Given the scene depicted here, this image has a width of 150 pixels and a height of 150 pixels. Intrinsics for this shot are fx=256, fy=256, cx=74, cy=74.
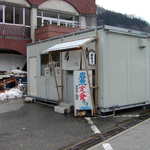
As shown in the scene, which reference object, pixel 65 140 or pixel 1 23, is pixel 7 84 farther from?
pixel 65 140

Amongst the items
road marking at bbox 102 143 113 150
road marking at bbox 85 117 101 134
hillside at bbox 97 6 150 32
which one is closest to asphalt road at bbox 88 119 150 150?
road marking at bbox 102 143 113 150

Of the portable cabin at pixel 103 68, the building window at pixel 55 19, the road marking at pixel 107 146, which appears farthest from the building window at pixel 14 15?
the road marking at pixel 107 146

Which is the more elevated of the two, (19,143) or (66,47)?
(66,47)

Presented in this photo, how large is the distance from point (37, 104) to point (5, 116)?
9.36 feet

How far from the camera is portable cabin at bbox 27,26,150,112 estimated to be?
27.7 feet

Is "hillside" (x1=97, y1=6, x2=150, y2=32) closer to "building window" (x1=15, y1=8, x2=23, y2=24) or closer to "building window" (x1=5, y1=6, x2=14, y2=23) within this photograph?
"building window" (x1=15, y1=8, x2=23, y2=24)

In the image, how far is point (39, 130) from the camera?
6977 millimetres

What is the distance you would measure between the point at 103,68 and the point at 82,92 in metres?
1.06

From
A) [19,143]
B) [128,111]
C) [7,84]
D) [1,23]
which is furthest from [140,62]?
[1,23]

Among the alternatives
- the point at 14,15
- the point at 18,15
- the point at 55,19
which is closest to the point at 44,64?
the point at 14,15

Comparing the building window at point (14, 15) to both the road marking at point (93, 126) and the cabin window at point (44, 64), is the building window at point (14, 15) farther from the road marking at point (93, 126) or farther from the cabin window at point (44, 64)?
the road marking at point (93, 126)

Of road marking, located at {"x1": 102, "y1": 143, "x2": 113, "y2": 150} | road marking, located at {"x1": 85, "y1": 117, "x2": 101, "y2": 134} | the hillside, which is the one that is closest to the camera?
road marking, located at {"x1": 102, "y1": 143, "x2": 113, "y2": 150}

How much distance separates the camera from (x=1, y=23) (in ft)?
61.5

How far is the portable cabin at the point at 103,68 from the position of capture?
27.7 feet
